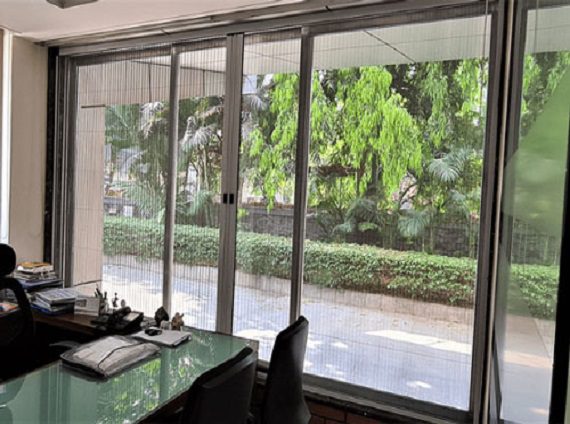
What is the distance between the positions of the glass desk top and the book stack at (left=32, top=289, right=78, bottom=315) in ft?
2.64

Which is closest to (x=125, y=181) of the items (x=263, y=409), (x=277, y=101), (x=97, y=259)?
(x=97, y=259)

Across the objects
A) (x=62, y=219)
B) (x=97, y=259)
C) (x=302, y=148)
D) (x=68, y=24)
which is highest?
(x=68, y=24)

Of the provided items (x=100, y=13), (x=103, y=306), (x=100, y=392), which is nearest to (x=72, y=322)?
(x=103, y=306)

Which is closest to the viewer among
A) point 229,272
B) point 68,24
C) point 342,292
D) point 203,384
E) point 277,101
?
point 203,384

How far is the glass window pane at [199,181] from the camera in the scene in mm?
2854

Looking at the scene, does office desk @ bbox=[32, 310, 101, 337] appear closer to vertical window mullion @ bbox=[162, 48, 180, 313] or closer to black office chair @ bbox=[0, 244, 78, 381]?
black office chair @ bbox=[0, 244, 78, 381]

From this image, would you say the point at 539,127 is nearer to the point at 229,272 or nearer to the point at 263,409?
the point at 263,409

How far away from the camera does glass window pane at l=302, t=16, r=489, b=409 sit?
2.19 m

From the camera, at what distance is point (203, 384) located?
3.83ft

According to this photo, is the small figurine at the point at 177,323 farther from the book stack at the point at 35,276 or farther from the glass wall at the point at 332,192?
the book stack at the point at 35,276

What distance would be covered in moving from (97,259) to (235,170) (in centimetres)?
139

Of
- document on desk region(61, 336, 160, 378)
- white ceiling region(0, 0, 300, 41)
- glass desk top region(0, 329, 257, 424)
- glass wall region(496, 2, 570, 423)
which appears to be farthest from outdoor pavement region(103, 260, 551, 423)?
white ceiling region(0, 0, 300, 41)

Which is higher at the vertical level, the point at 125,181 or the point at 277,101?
the point at 277,101

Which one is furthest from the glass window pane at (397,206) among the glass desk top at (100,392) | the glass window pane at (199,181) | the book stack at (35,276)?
the book stack at (35,276)
